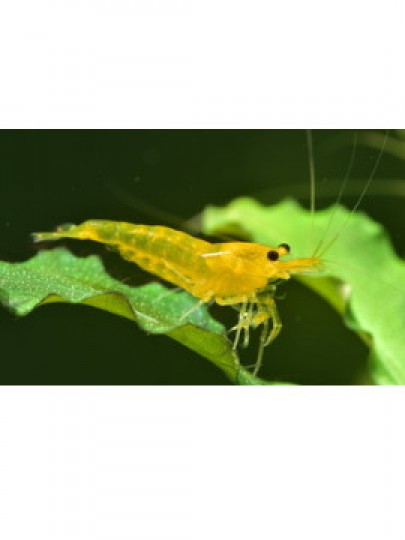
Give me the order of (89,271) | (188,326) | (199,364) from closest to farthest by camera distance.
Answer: (188,326) < (89,271) < (199,364)

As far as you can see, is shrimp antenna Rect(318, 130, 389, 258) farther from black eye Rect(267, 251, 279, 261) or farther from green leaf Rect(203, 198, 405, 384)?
black eye Rect(267, 251, 279, 261)

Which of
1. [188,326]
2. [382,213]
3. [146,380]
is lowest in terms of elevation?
[146,380]

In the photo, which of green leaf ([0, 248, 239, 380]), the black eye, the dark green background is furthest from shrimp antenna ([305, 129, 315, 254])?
green leaf ([0, 248, 239, 380])

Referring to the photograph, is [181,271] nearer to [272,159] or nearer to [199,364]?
[199,364]

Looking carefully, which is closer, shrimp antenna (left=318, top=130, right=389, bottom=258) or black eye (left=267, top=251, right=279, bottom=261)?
black eye (left=267, top=251, right=279, bottom=261)

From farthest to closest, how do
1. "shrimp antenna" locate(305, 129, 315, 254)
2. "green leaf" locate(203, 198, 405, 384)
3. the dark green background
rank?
1. "shrimp antenna" locate(305, 129, 315, 254)
2. the dark green background
3. "green leaf" locate(203, 198, 405, 384)

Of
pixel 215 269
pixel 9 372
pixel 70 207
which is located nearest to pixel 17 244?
pixel 70 207

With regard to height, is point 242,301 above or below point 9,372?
above
